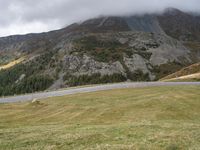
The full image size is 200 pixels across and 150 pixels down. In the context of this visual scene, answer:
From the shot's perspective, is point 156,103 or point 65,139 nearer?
point 65,139

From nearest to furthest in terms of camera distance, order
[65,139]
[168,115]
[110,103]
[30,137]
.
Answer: [65,139]
[30,137]
[168,115]
[110,103]

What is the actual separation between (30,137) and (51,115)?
94.1 feet

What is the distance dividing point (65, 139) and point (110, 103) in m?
36.1

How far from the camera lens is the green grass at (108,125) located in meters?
22.2

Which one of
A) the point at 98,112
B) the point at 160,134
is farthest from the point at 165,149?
the point at 98,112

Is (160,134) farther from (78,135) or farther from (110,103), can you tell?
(110,103)

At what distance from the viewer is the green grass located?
22203mm

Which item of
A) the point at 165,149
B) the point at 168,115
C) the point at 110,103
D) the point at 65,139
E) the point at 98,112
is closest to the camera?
the point at 165,149

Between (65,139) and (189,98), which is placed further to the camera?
(189,98)

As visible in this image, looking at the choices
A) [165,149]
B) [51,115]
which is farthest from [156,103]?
[165,149]

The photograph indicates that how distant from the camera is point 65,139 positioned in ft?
77.8

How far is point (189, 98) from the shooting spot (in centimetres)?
6078

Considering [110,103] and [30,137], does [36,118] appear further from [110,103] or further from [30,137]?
[30,137]

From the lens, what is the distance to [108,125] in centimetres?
3397
